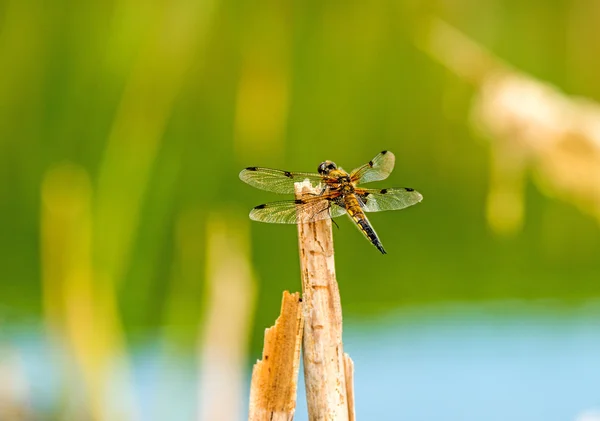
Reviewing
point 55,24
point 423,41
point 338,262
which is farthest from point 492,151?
point 55,24

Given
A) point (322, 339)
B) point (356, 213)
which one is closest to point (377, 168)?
point (356, 213)

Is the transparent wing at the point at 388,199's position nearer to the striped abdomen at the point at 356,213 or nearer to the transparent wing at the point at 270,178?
the striped abdomen at the point at 356,213

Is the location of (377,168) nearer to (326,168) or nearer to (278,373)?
(326,168)

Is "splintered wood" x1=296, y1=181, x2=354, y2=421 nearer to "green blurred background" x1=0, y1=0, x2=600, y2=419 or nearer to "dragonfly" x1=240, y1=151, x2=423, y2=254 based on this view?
"dragonfly" x1=240, y1=151, x2=423, y2=254

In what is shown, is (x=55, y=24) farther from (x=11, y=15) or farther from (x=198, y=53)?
(x=198, y=53)

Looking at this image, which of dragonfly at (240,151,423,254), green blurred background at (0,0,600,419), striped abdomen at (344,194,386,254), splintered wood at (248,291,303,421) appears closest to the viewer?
splintered wood at (248,291,303,421)

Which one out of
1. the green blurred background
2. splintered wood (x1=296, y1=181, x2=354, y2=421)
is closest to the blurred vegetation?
the green blurred background
